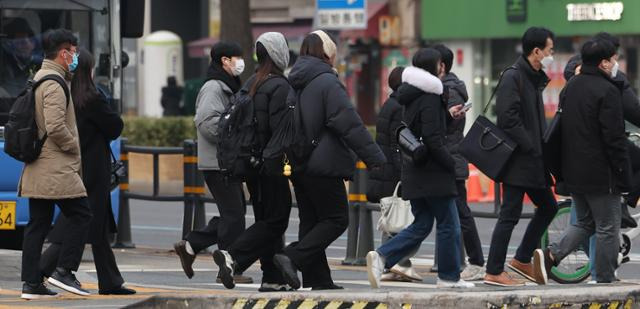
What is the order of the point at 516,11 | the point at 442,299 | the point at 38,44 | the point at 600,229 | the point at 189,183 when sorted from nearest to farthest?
the point at 442,299, the point at 600,229, the point at 38,44, the point at 189,183, the point at 516,11

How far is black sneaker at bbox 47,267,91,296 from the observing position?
1105cm

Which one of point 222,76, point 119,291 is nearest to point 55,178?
point 119,291

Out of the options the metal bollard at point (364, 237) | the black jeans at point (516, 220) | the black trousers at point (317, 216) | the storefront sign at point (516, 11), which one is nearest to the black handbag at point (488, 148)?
the black jeans at point (516, 220)

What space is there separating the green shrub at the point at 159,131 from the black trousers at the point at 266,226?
16.2 meters

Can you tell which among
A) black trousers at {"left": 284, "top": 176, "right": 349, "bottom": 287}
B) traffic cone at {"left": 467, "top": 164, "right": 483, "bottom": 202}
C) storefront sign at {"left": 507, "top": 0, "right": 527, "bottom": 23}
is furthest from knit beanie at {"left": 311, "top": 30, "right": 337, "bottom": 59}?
storefront sign at {"left": 507, "top": 0, "right": 527, "bottom": 23}

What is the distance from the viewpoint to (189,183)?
1589 cm

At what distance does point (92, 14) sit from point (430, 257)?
357 cm

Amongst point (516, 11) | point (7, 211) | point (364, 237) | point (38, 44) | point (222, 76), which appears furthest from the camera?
point (516, 11)

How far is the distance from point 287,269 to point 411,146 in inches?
42.3

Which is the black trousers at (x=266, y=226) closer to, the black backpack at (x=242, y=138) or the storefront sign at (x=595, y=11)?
the black backpack at (x=242, y=138)

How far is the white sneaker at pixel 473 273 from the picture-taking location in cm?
1284

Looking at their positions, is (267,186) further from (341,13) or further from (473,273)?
(341,13)

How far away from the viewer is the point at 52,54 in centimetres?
1080

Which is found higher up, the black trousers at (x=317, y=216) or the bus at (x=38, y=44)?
the bus at (x=38, y=44)
